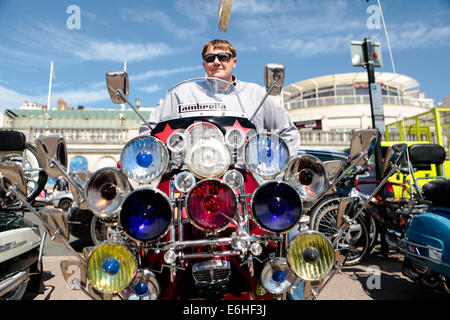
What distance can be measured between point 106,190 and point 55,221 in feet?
0.98

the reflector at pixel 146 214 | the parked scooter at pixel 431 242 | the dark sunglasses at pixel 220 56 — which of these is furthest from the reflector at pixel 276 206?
the parked scooter at pixel 431 242

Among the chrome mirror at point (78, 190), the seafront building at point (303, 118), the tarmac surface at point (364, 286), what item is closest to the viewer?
the chrome mirror at point (78, 190)

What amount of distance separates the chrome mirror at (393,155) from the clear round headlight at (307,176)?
1.36 ft

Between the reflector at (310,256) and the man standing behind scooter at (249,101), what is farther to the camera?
the man standing behind scooter at (249,101)

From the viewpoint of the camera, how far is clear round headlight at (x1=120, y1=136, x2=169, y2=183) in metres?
1.18

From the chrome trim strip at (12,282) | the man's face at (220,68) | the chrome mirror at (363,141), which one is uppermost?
the man's face at (220,68)

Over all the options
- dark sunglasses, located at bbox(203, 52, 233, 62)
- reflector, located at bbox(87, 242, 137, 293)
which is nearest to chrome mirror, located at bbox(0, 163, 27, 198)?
reflector, located at bbox(87, 242, 137, 293)

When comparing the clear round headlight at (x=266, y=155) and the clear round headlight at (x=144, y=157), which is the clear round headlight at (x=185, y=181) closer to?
the clear round headlight at (x=144, y=157)

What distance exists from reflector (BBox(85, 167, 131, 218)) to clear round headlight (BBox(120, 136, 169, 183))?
0.07 m

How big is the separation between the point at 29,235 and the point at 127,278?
6.08ft

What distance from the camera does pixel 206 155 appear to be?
122 centimetres

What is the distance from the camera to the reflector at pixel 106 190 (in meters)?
1.16

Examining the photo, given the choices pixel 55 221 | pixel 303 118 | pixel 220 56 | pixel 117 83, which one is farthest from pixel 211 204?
pixel 303 118

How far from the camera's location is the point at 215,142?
127 centimetres
